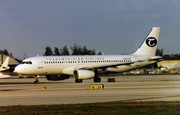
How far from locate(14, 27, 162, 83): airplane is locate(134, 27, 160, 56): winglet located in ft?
4.35

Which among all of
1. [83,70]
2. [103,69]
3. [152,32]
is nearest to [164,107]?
[83,70]

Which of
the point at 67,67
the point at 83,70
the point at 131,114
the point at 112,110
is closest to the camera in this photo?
the point at 131,114

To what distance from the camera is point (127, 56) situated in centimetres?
4412

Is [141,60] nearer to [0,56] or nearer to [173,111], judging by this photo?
[173,111]

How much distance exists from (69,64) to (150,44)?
1378 centimetres

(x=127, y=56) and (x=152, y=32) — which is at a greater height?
(x=152, y=32)

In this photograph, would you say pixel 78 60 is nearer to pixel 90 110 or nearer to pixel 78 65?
pixel 78 65

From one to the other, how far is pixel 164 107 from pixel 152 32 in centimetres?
3350

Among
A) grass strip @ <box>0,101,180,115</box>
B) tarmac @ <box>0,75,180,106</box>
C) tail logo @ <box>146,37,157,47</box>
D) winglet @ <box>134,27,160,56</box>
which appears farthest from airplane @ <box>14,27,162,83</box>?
grass strip @ <box>0,101,180,115</box>

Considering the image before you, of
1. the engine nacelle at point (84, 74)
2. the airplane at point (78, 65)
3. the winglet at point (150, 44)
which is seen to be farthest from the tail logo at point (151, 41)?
the engine nacelle at point (84, 74)

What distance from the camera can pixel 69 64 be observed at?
41844 mm

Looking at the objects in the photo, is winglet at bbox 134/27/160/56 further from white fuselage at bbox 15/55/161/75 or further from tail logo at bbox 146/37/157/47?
white fuselage at bbox 15/55/161/75

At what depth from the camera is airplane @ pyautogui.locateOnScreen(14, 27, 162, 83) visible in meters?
40.5

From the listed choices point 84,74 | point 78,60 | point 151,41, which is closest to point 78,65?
point 78,60
